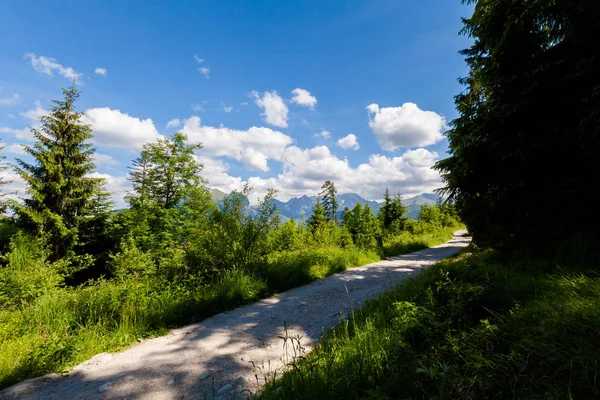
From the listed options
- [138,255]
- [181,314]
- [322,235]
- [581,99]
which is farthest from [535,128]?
[322,235]

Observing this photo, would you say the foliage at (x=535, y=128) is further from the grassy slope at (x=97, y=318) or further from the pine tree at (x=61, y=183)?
the pine tree at (x=61, y=183)

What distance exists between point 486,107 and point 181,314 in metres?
8.70

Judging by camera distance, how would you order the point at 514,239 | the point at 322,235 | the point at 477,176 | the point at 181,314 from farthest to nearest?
the point at 322,235, the point at 477,176, the point at 514,239, the point at 181,314

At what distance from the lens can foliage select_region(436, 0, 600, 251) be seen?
188 inches

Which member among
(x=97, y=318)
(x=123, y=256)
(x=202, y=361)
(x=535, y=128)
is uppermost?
(x=535, y=128)

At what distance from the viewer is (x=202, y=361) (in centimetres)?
376

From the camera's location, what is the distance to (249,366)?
357 cm

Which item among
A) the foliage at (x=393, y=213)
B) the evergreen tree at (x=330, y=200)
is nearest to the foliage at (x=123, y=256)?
the foliage at (x=393, y=213)

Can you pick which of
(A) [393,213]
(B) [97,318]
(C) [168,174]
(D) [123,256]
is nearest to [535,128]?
(B) [97,318]

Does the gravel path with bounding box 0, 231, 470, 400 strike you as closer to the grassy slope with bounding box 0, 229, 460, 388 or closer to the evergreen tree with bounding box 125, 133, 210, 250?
the grassy slope with bounding box 0, 229, 460, 388

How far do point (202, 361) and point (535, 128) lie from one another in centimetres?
786

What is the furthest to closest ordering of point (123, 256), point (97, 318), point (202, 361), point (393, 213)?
point (393, 213), point (123, 256), point (97, 318), point (202, 361)

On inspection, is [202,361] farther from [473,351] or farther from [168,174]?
[168,174]

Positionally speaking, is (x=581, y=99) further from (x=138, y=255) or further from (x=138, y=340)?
(x=138, y=255)
